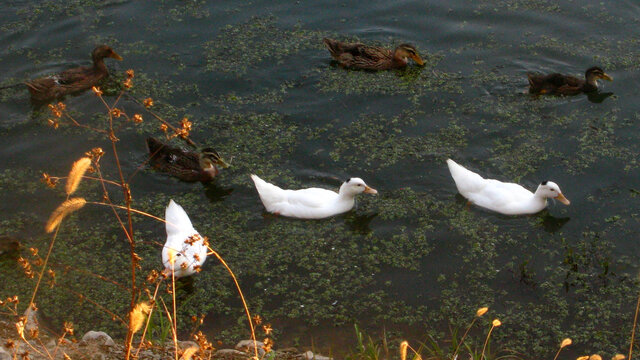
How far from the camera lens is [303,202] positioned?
791cm

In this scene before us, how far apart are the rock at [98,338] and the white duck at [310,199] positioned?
2.33 metres

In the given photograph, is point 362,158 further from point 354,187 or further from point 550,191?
point 550,191

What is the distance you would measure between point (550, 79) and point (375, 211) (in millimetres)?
3006

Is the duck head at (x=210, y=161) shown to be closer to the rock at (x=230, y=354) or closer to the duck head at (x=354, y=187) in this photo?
the duck head at (x=354, y=187)

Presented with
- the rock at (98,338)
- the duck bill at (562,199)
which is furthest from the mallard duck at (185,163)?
the duck bill at (562,199)

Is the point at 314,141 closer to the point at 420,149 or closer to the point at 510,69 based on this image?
the point at 420,149

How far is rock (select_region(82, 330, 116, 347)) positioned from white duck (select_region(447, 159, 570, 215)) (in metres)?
3.73

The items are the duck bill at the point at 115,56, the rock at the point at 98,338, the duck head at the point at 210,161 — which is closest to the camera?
the rock at the point at 98,338

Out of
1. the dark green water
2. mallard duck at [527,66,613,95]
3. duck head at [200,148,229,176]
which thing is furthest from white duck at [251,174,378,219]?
mallard duck at [527,66,613,95]

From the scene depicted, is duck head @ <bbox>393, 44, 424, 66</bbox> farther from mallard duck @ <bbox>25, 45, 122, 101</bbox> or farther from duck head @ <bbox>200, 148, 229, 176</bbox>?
mallard duck @ <bbox>25, 45, 122, 101</bbox>

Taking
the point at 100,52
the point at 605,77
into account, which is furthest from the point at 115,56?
the point at 605,77

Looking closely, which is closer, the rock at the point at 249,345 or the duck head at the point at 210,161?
the rock at the point at 249,345

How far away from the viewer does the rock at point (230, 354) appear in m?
5.82

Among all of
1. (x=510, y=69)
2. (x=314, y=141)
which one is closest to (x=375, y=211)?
(x=314, y=141)
